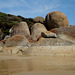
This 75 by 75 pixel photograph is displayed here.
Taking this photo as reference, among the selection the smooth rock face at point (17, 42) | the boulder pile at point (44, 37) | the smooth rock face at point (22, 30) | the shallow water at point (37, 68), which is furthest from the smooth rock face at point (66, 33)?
the shallow water at point (37, 68)

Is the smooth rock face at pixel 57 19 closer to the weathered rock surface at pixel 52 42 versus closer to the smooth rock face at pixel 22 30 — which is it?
the smooth rock face at pixel 22 30

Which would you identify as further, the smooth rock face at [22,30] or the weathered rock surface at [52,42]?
the smooth rock face at [22,30]

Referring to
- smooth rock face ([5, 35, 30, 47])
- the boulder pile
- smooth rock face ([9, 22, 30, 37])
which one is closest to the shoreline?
the boulder pile

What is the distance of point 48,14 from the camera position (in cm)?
1189

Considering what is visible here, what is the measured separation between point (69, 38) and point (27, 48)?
2854mm

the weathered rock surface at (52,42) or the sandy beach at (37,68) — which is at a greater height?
the weathered rock surface at (52,42)

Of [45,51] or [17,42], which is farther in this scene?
[17,42]

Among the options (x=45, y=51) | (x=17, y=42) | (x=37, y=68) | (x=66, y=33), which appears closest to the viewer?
(x=37, y=68)

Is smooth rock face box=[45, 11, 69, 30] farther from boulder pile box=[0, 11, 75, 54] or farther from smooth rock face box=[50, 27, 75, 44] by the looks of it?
smooth rock face box=[50, 27, 75, 44]

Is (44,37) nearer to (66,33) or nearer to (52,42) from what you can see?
(52,42)

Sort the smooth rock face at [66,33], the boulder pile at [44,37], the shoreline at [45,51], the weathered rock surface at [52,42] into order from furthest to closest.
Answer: the smooth rock face at [66,33] < the boulder pile at [44,37] < the weathered rock surface at [52,42] < the shoreline at [45,51]

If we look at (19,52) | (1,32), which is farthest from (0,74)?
(1,32)

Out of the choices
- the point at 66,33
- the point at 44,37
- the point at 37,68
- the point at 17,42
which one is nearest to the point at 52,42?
the point at 44,37

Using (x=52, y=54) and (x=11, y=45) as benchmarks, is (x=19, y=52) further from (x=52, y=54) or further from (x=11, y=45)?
(x=52, y=54)
